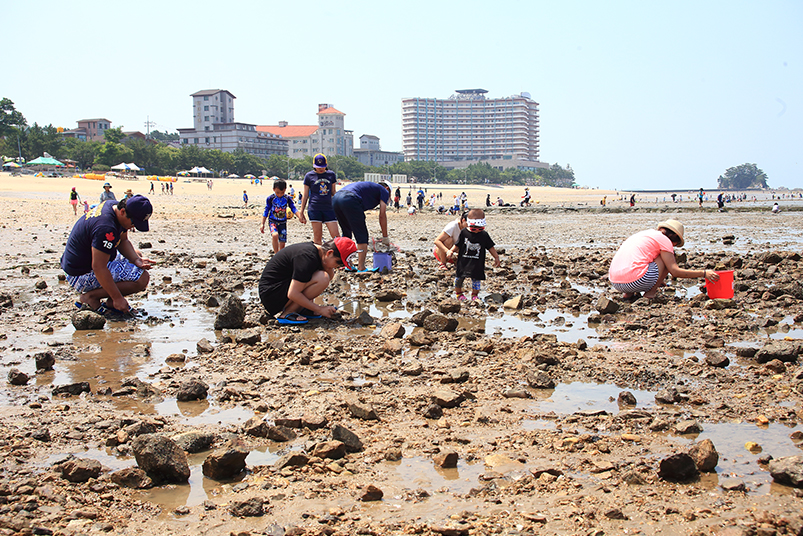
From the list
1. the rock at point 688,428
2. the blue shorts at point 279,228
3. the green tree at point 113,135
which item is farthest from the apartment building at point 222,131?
the rock at point 688,428

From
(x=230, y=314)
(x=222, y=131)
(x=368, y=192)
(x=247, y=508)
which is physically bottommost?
(x=247, y=508)

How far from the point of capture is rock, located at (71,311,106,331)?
662cm

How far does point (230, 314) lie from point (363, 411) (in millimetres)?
3051

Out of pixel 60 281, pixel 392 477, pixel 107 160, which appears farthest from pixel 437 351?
pixel 107 160

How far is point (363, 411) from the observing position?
4.20 m

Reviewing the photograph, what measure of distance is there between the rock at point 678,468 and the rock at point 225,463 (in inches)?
86.7

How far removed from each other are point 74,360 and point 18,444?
201 centimetres

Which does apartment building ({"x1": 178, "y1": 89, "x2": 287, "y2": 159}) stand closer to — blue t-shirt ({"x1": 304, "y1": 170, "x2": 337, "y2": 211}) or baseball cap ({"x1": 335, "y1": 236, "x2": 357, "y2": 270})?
blue t-shirt ({"x1": 304, "y1": 170, "x2": 337, "y2": 211})

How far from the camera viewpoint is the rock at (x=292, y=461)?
3469mm

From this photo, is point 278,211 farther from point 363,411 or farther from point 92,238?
point 363,411

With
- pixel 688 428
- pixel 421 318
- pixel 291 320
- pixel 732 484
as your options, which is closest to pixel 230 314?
pixel 291 320

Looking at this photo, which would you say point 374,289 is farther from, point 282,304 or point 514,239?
point 514,239

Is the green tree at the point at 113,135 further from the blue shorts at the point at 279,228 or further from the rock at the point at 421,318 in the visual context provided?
the rock at the point at 421,318

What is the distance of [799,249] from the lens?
15164 mm
